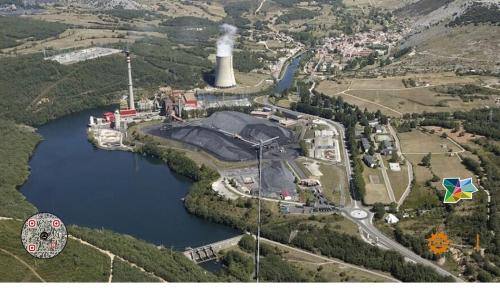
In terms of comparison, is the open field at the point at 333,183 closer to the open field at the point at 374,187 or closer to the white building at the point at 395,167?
the open field at the point at 374,187

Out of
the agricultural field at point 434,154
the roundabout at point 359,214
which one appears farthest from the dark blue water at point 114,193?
the agricultural field at point 434,154

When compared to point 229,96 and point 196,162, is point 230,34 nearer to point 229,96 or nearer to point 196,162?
point 229,96

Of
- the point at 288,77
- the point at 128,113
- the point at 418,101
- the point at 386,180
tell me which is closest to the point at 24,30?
the point at 128,113

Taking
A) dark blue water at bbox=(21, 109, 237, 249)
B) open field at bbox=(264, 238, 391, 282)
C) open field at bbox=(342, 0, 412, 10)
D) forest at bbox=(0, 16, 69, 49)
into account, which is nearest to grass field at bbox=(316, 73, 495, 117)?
dark blue water at bbox=(21, 109, 237, 249)

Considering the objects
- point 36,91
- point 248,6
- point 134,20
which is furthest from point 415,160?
point 248,6

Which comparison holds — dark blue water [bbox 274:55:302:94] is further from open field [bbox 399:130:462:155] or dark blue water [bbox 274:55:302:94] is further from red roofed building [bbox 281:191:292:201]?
red roofed building [bbox 281:191:292:201]

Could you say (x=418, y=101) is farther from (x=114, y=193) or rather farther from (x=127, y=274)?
(x=127, y=274)
